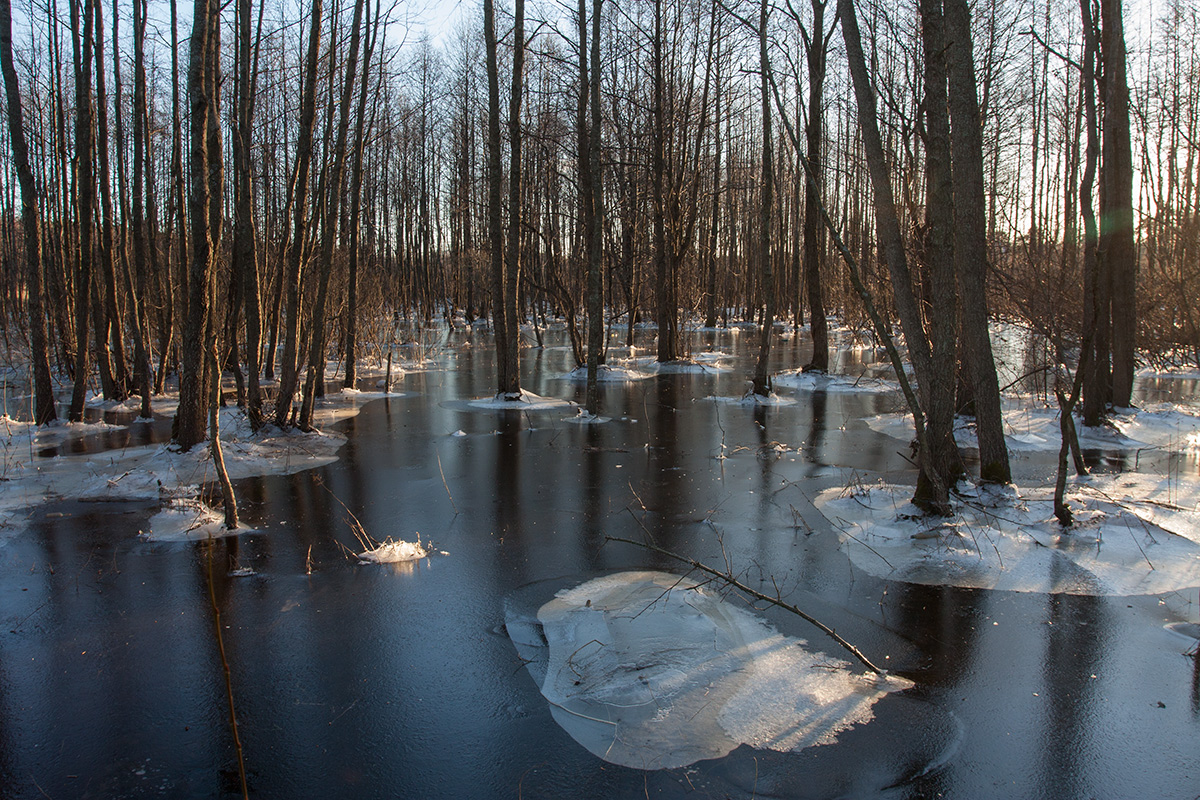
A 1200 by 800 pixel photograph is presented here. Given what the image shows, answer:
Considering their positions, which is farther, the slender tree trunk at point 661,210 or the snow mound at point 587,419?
the slender tree trunk at point 661,210

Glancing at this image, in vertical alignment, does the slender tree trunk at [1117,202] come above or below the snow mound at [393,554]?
above

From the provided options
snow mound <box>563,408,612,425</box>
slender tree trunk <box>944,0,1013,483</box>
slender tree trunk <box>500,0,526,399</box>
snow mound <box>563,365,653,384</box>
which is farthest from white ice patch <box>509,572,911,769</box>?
snow mound <box>563,365,653,384</box>

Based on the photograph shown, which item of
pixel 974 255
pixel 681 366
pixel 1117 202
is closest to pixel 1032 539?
pixel 974 255

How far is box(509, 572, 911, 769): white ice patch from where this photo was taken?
3416 mm

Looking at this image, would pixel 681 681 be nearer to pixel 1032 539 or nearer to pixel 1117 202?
pixel 1032 539

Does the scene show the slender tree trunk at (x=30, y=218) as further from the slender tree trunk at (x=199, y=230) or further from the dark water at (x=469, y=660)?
the dark water at (x=469, y=660)

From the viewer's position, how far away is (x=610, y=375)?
1808 cm

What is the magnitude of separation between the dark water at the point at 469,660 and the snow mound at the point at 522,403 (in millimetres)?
5693

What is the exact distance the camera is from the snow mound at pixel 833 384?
53.4 ft

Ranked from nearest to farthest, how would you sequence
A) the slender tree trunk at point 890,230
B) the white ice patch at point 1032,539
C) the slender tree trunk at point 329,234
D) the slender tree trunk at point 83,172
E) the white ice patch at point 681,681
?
the white ice patch at point 681,681 < the white ice patch at point 1032,539 < the slender tree trunk at point 890,230 < the slender tree trunk at point 329,234 < the slender tree trunk at point 83,172

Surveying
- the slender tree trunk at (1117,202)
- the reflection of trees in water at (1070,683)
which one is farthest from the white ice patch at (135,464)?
the slender tree trunk at (1117,202)

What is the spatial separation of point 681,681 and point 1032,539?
3.80 meters

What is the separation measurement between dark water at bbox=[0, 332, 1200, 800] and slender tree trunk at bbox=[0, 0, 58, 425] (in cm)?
541

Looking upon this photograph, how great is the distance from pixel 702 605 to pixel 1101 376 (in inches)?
363
